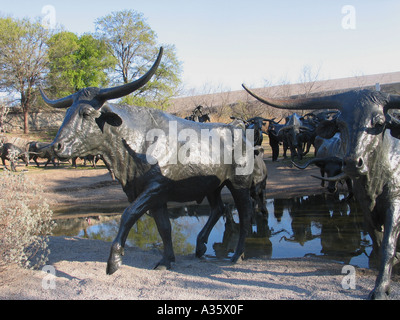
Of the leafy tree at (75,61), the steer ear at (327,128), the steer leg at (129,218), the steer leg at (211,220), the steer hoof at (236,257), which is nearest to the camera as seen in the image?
the steer ear at (327,128)

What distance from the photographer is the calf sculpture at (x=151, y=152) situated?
171 inches

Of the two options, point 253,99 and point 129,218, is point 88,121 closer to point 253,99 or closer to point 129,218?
point 129,218

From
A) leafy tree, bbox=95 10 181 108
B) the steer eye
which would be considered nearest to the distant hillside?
leafy tree, bbox=95 10 181 108

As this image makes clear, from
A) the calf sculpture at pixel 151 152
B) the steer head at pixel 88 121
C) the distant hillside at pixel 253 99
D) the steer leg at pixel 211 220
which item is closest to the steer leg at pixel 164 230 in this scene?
the calf sculpture at pixel 151 152

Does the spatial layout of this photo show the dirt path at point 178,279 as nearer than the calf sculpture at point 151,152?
Yes

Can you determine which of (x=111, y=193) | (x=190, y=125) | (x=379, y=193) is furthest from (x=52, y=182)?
(x=379, y=193)

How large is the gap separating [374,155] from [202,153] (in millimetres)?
2286

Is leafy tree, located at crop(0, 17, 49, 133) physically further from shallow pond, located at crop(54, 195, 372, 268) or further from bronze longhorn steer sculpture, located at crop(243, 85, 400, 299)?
bronze longhorn steer sculpture, located at crop(243, 85, 400, 299)

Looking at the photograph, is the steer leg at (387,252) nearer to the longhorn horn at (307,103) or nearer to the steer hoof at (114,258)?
the longhorn horn at (307,103)

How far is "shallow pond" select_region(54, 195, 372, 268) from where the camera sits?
5.85 metres

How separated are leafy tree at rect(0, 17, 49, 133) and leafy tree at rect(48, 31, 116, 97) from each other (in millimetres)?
1030

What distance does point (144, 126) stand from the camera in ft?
16.0

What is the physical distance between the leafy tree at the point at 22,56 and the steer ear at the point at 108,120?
32.6 m

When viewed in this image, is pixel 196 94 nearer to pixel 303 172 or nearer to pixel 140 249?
pixel 303 172
